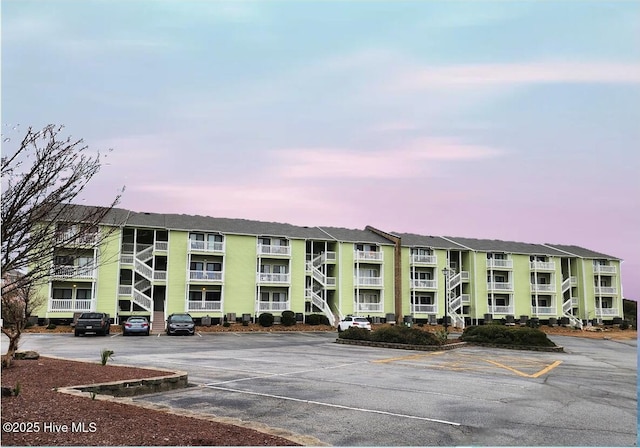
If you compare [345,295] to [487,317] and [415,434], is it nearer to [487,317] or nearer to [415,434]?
[487,317]

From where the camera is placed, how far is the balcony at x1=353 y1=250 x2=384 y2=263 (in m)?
52.2

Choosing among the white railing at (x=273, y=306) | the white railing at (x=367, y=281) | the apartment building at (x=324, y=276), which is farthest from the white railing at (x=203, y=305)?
the white railing at (x=367, y=281)

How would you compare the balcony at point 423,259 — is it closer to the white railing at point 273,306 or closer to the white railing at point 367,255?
the white railing at point 367,255

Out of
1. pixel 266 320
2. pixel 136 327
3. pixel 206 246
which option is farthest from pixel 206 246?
pixel 136 327

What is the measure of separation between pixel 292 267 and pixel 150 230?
43.1ft

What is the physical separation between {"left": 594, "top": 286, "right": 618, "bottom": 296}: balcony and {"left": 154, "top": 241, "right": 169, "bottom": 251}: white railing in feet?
160

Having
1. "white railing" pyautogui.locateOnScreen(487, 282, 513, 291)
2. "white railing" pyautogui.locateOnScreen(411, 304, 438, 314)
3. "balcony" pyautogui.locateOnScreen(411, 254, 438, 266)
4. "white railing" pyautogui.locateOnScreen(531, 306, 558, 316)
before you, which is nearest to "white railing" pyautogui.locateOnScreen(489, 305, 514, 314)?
"white railing" pyautogui.locateOnScreen(487, 282, 513, 291)

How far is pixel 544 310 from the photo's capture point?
57812 millimetres

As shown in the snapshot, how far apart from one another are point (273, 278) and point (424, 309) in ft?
53.0

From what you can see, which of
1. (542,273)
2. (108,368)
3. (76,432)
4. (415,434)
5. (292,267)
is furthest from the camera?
(542,273)

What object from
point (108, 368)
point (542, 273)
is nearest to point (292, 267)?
point (542, 273)

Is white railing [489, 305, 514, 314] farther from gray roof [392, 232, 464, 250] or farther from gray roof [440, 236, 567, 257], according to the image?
gray roof [392, 232, 464, 250]

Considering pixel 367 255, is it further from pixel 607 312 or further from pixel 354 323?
pixel 607 312

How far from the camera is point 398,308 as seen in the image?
52625mm
